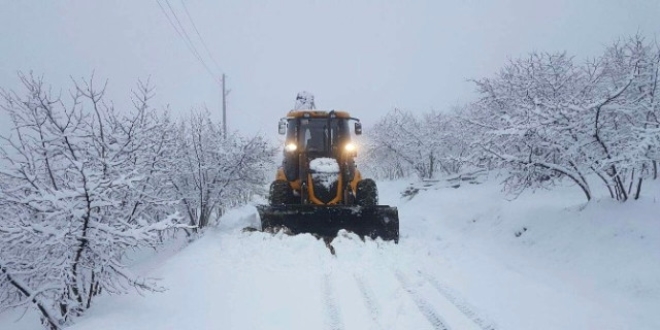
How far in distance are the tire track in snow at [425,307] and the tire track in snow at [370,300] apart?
48 cm

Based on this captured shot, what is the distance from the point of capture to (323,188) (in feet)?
32.7

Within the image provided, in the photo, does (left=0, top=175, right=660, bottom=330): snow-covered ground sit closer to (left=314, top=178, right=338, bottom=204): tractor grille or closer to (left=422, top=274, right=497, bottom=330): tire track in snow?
(left=422, top=274, right=497, bottom=330): tire track in snow

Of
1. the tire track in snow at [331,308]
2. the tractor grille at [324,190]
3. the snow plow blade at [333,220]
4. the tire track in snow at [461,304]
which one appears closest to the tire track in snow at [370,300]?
the tire track in snow at [331,308]

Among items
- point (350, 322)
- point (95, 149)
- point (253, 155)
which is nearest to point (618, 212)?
point (350, 322)

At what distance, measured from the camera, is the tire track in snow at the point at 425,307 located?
14.5ft

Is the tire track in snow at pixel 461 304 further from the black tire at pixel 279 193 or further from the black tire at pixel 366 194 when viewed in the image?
the black tire at pixel 279 193

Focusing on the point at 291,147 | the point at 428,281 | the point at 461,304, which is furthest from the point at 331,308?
the point at 291,147

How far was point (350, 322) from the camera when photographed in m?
4.51

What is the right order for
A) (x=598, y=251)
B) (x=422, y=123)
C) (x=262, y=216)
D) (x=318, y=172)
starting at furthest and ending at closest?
(x=422, y=123) < (x=318, y=172) < (x=262, y=216) < (x=598, y=251)

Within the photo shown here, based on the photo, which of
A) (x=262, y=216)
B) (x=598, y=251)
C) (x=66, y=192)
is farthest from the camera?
(x=262, y=216)

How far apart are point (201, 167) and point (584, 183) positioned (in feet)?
31.6

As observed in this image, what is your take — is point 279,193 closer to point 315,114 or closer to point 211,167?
Answer: point 315,114

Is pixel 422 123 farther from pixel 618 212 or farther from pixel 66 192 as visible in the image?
pixel 66 192

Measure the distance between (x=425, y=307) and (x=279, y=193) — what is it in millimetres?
5951
